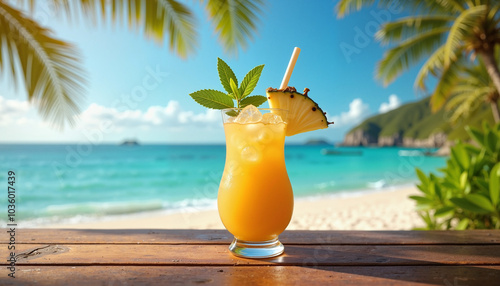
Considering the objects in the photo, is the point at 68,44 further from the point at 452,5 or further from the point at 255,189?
the point at 452,5

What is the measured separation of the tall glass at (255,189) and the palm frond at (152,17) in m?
3.41

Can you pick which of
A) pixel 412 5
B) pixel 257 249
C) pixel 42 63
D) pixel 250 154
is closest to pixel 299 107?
pixel 250 154

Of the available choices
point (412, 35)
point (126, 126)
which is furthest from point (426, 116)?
point (412, 35)

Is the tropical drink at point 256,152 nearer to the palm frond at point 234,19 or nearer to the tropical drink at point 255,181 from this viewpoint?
the tropical drink at point 255,181

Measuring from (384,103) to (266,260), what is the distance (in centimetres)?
4638

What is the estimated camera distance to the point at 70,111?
4.23 meters

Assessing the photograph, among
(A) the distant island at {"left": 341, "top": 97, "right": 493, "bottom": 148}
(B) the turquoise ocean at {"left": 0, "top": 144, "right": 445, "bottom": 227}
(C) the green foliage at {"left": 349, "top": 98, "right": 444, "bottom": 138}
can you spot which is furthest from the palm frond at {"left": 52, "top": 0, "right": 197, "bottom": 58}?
(C) the green foliage at {"left": 349, "top": 98, "right": 444, "bottom": 138}

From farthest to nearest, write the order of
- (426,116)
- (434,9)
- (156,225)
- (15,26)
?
(426,116)
(434,9)
(156,225)
(15,26)

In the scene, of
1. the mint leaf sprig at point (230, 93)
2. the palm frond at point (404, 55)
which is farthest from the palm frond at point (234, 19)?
the palm frond at point (404, 55)

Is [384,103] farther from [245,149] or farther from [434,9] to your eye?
[245,149]

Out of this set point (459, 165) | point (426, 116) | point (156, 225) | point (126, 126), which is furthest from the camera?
point (426, 116)

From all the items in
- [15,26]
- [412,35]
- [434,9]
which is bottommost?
[15,26]

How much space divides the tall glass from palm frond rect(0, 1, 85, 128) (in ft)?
11.8

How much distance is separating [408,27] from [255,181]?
8.62 metres
